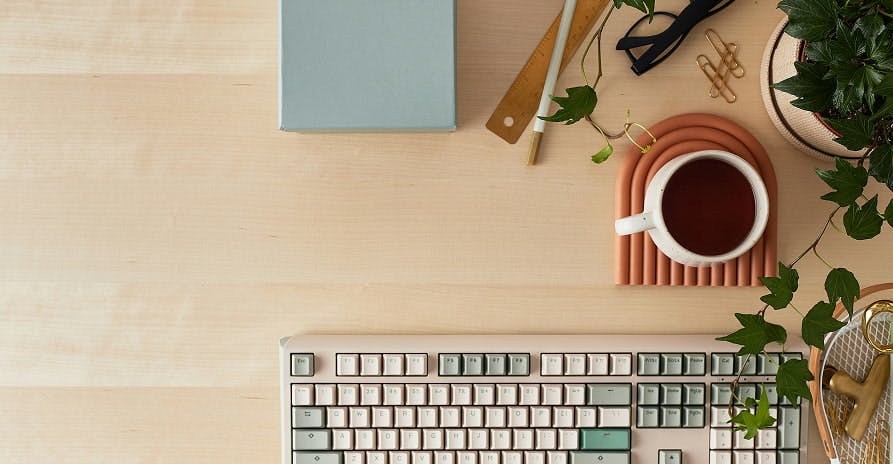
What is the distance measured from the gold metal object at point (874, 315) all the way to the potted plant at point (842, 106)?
91 millimetres

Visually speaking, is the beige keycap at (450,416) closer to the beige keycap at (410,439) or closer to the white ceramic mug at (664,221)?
the beige keycap at (410,439)

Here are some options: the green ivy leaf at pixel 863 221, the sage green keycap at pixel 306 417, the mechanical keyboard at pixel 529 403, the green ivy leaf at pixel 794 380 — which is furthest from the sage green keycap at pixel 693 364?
the sage green keycap at pixel 306 417

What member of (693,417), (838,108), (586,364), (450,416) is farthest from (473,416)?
(838,108)

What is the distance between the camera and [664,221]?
2.23 feet

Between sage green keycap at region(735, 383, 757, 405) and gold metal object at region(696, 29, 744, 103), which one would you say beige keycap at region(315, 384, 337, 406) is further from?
gold metal object at region(696, 29, 744, 103)

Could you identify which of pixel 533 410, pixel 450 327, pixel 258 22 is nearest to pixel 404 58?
pixel 258 22

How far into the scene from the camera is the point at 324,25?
68 centimetres

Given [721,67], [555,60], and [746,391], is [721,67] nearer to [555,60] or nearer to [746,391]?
[555,60]

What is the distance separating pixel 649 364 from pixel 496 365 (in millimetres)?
172

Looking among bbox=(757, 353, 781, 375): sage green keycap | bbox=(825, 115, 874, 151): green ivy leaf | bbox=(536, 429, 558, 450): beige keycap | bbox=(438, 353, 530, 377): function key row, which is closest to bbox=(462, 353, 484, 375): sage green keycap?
bbox=(438, 353, 530, 377): function key row

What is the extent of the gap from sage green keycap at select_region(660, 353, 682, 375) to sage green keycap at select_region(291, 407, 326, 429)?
39 cm

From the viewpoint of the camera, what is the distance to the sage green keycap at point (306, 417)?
0.72 meters

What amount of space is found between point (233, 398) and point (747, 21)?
0.76 meters

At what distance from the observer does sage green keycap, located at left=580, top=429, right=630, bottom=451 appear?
722mm
